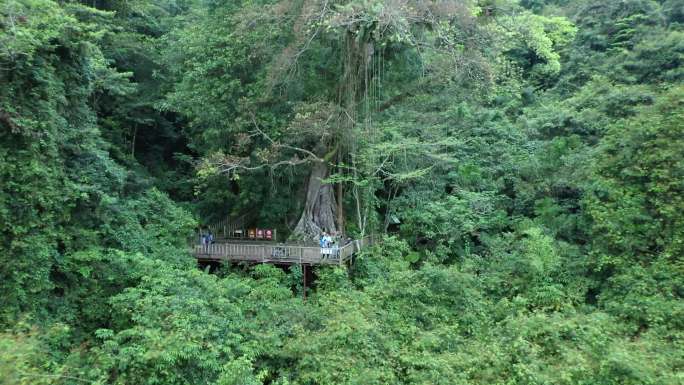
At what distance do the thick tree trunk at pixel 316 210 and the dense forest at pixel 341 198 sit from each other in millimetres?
86

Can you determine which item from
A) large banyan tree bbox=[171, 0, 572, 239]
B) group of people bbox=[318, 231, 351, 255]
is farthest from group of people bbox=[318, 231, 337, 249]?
large banyan tree bbox=[171, 0, 572, 239]

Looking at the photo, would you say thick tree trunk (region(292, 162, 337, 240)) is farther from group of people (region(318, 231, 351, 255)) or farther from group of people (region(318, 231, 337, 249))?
group of people (region(318, 231, 337, 249))

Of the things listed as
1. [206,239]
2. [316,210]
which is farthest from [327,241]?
[206,239]

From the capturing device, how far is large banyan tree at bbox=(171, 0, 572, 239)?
15508 millimetres

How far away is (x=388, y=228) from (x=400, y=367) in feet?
31.8

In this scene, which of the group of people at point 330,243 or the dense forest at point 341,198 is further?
the group of people at point 330,243

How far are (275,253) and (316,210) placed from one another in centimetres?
335

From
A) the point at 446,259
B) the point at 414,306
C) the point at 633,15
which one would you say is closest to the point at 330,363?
the point at 414,306

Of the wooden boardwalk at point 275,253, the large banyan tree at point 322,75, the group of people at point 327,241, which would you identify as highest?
the large banyan tree at point 322,75

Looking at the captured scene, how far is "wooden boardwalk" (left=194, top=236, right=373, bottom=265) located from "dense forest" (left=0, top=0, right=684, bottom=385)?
18.2 inches

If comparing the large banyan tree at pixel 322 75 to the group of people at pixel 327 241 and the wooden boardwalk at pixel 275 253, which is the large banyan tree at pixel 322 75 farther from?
the wooden boardwalk at pixel 275 253

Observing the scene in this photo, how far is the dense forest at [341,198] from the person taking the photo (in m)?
10.5

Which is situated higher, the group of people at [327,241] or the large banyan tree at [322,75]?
the large banyan tree at [322,75]

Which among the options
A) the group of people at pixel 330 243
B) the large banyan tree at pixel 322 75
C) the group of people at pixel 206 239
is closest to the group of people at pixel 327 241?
the group of people at pixel 330 243
